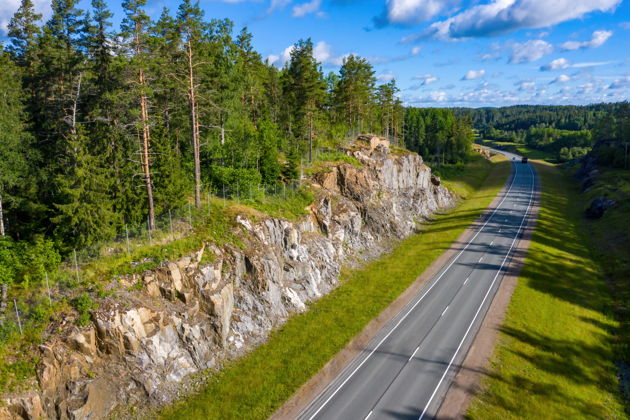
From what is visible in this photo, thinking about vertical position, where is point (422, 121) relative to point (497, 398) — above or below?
above

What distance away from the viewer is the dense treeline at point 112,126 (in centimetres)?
2425

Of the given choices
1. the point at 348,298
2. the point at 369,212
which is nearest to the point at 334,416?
the point at 348,298

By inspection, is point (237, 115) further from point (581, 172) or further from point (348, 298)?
point (581, 172)

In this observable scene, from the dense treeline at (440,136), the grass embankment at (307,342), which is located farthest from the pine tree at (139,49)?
the dense treeline at (440,136)

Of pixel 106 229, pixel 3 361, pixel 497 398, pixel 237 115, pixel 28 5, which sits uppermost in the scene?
pixel 28 5

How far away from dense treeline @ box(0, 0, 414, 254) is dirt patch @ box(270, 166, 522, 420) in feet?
55.4

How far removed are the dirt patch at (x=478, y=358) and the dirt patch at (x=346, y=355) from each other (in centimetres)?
702

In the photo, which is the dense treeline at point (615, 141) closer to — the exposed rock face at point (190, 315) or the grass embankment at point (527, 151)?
the grass embankment at point (527, 151)

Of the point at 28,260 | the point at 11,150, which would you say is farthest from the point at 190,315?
the point at 11,150

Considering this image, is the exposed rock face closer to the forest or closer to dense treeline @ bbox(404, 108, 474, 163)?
the forest

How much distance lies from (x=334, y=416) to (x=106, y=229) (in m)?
19.0

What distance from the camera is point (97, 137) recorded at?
29.1 metres

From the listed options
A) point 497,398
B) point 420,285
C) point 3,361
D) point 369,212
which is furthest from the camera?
point 369,212

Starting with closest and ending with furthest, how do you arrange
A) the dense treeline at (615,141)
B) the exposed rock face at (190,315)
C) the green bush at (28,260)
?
the exposed rock face at (190,315)
the green bush at (28,260)
the dense treeline at (615,141)
